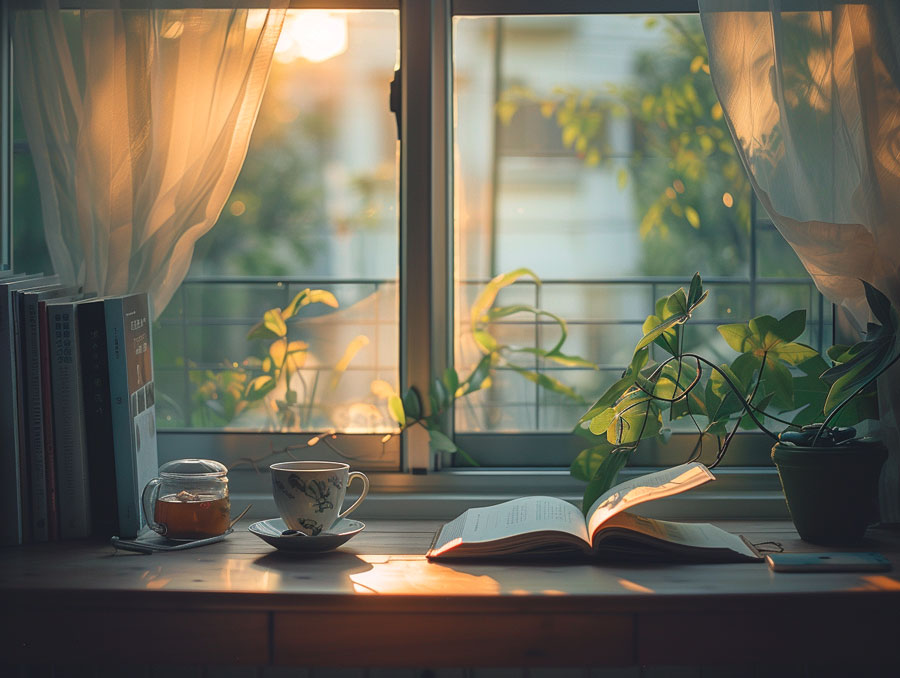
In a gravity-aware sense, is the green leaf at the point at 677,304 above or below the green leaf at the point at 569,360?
above

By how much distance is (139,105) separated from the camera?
4.87ft

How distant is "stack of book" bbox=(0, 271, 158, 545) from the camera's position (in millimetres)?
1302

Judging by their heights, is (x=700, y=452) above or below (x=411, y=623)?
above

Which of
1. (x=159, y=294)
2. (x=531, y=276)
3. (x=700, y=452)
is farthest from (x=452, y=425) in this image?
(x=159, y=294)

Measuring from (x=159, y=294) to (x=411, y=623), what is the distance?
0.76 meters

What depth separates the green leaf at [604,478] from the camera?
1434 millimetres

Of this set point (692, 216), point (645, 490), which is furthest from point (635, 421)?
point (692, 216)

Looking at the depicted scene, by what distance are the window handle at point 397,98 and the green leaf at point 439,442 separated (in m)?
0.58

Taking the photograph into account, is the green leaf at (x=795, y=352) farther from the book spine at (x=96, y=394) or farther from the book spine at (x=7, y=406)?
the book spine at (x=7, y=406)

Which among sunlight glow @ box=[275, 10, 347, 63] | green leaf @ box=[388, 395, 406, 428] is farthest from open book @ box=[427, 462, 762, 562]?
sunlight glow @ box=[275, 10, 347, 63]

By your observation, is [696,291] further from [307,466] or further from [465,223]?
[307,466]

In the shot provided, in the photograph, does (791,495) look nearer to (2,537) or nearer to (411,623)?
(411,623)

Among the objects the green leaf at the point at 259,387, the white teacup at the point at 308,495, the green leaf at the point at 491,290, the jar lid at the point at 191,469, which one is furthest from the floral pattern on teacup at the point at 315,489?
the green leaf at the point at 491,290

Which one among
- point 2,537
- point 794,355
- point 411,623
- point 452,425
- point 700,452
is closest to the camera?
point 411,623
